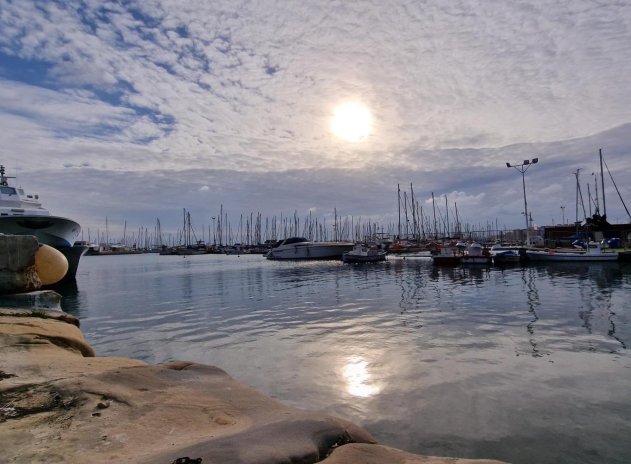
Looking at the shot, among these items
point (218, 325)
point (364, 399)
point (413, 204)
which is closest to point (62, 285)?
point (218, 325)

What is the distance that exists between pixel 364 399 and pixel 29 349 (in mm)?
6277

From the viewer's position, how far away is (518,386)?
8578 mm

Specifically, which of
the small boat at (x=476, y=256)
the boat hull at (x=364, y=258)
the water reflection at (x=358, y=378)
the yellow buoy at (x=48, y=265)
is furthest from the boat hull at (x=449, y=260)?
the yellow buoy at (x=48, y=265)

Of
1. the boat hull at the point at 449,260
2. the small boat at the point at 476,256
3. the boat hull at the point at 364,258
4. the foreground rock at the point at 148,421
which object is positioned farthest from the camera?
the boat hull at the point at 364,258

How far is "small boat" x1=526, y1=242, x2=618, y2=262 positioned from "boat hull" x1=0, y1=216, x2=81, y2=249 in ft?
164

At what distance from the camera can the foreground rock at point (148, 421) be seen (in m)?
3.94

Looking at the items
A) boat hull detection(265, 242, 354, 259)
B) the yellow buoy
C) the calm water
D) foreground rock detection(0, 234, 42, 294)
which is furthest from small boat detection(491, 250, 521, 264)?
foreground rock detection(0, 234, 42, 294)

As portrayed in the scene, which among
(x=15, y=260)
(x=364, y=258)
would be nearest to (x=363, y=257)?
(x=364, y=258)

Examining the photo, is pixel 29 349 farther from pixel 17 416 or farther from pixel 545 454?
pixel 545 454

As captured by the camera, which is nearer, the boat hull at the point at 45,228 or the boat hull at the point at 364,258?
the boat hull at the point at 45,228

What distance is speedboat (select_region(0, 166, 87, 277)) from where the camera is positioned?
28.8 meters

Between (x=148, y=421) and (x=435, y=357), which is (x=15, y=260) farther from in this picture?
→ (x=435, y=357)

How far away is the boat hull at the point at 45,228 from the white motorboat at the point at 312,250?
2093 inches

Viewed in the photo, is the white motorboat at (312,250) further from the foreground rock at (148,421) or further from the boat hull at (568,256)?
the foreground rock at (148,421)
